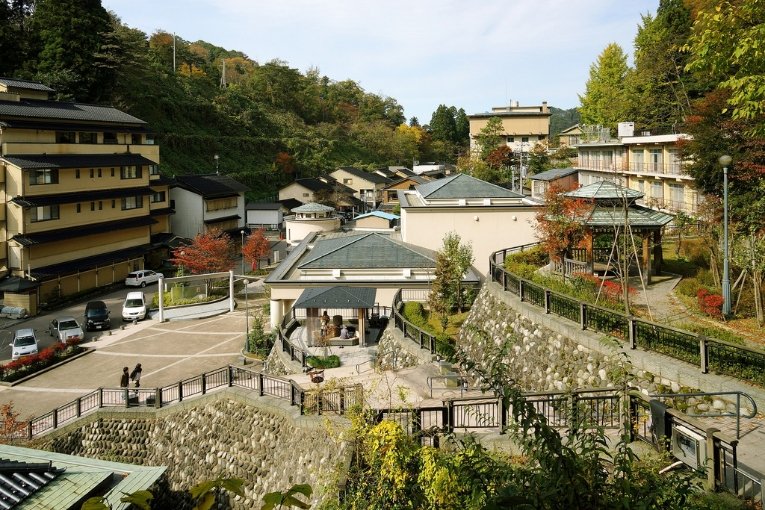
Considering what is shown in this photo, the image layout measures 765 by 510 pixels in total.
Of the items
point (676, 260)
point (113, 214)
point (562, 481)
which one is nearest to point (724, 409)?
point (562, 481)

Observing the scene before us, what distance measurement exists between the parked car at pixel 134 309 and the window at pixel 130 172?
526 inches

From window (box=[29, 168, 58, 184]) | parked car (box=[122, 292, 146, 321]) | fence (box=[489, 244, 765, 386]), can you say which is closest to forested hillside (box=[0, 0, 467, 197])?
window (box=[29, 168, 58, 184])

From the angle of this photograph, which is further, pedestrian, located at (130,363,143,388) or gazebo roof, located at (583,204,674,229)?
pedestrian, located at (130,363,143,388)

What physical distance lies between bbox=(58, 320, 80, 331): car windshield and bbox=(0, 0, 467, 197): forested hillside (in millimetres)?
33725

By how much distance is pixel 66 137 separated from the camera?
39.1m

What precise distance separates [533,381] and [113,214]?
117ft

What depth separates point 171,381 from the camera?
76.2ft

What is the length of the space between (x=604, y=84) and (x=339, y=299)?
47.7 meters

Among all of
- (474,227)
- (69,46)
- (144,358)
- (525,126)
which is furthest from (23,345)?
(525,126)

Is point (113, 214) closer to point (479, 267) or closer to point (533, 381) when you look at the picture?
point (479, 267)

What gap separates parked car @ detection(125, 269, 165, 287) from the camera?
132 ft

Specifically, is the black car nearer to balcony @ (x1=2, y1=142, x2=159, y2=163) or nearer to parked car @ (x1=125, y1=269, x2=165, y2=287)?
parked car @ (x1=125, y1=269, x2=165, y2=287)

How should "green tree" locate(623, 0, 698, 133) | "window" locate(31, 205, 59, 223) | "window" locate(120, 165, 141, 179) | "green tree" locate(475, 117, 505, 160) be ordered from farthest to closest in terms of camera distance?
1. "green tree" locate(475, 117, 505, 160)
2. "green tree" locate(623, 0, 698, 133)
3. "window" locate(120, 165, 141, 179)
4. "window" locate(31, 205, 59, 223)

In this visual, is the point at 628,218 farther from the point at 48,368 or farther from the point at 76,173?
the point at 76,173
